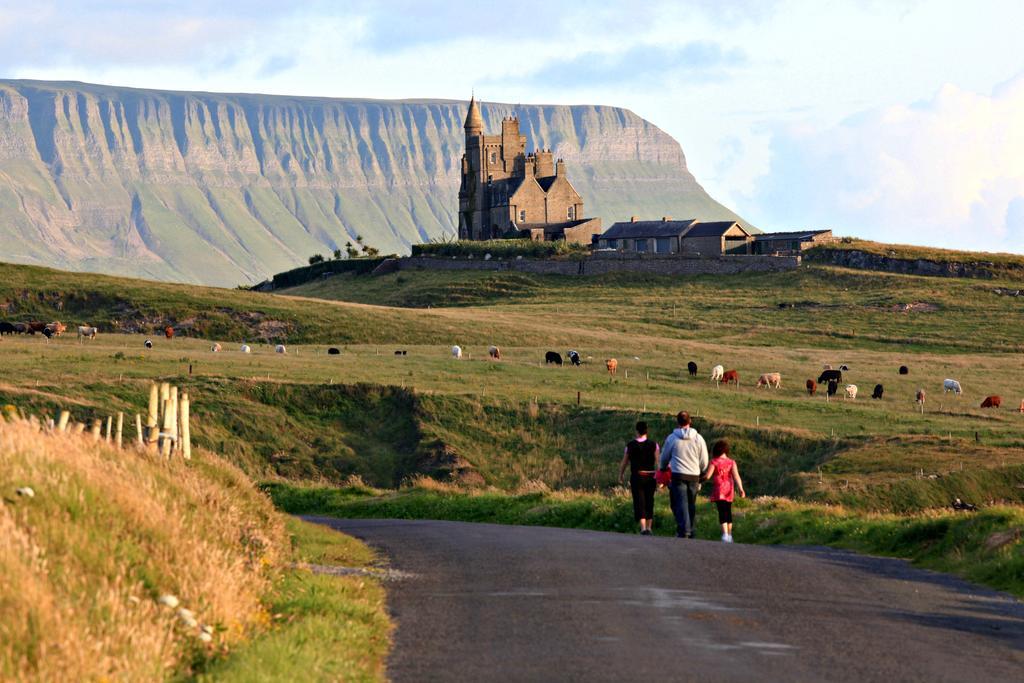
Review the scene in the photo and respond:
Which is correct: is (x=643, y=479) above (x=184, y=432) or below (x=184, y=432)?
below

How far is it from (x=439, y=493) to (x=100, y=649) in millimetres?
24652

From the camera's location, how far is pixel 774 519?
2722 centimetres

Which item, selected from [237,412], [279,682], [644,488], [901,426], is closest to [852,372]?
[901,426]

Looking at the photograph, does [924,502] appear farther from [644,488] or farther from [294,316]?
[294,316]

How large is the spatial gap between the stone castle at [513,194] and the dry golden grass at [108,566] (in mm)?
145735

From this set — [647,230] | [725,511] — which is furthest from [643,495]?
[647,230]

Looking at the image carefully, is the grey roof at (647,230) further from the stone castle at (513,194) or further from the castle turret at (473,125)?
the castle turret at (473,125)

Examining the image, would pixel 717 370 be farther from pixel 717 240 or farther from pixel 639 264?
pixel 717 240

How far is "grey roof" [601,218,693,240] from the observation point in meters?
149

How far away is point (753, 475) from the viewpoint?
51375mm

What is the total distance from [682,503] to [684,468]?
1.98 feet

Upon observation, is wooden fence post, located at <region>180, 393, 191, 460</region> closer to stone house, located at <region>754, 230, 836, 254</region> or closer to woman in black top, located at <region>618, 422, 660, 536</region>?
woman in black top, located at <region>618, 422, 660, 536</region>

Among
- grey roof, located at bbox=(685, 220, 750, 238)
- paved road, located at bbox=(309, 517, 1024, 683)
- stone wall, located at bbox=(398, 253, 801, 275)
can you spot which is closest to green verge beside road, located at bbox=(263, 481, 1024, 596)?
paved road, located at bbox=(309, 517, 1024, 683)

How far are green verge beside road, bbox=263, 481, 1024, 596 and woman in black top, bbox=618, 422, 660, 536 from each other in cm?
99
